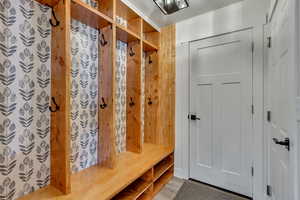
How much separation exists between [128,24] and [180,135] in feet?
5.96

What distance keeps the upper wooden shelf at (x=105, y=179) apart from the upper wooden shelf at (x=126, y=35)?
5.06 ft

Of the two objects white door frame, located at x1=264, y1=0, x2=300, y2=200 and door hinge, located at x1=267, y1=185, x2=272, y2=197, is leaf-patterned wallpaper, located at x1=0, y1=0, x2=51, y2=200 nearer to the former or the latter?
white door frame, located at x1=264, y1=0, x2=300, y2=200

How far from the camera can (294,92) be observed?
92 centimetres

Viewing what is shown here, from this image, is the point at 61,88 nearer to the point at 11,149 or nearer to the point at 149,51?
the point at 11,149

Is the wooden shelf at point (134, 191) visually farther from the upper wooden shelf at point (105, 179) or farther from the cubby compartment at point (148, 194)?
the upper wooden shelf at point (105, 179)

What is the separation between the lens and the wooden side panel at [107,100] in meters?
1.66

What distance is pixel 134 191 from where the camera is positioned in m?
1.71

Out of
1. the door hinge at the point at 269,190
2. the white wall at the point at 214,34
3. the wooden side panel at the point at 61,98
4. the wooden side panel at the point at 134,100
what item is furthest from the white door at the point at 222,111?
the wooden side panel at the point at 61,98

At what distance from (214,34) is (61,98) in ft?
6.57

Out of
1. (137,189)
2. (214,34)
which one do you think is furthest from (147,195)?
(214,34)

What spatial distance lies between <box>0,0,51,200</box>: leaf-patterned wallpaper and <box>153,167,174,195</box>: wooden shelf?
128 centimetres

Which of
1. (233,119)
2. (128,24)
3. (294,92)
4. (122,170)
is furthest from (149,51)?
(294,92)

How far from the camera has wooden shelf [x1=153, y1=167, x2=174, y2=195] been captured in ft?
6.72

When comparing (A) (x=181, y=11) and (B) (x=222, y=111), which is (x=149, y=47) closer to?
(A) (x=181, y=11)
